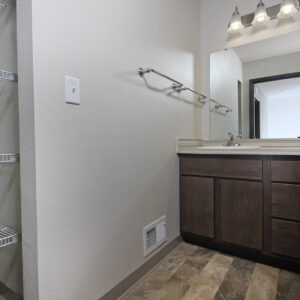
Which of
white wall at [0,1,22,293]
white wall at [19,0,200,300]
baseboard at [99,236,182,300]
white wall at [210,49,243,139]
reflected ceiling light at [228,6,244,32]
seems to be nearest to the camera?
white wall at [19,0,200,300]

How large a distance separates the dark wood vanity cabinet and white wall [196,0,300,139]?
62cm

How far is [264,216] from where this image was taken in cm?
144

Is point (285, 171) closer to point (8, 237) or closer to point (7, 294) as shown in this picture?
point (8, 237)

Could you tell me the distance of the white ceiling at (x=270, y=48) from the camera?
1.75 metres

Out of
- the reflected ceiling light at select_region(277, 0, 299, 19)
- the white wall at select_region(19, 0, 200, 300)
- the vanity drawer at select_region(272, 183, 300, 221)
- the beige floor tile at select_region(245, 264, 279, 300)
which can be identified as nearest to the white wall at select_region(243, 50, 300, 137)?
the reflected ceiling light at select_region(277, 0, 299, 19)

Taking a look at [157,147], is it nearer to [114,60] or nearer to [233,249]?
[114,60]

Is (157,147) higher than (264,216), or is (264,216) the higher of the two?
(157,147)

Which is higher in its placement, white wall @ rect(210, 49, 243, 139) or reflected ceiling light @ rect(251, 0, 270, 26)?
reflected ceiling light @ rect(251, 0, 270, 26)

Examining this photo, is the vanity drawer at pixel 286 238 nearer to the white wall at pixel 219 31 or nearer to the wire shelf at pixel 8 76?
the white wall at pixel 219 31

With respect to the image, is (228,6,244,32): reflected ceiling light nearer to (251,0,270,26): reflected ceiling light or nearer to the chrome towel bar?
(251,0,270,26): reflected ceiling light

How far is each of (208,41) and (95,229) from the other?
78.4 inches

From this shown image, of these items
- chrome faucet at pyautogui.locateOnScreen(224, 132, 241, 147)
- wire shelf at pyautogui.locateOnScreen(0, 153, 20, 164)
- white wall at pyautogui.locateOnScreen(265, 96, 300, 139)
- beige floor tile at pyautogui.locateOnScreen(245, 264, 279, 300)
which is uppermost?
white wall at pyautogui.locateOnScreen(265, 96, 300, 139)

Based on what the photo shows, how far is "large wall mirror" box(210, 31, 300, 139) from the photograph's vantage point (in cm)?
176

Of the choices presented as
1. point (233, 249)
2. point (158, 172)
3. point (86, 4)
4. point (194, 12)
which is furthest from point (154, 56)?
A: point (233, 249)
